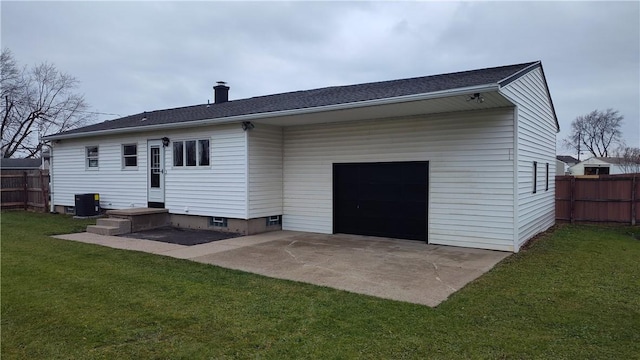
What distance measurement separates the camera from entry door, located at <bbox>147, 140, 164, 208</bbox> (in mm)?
11844

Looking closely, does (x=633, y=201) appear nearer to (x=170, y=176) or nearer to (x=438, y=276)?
(x=438, y=276)

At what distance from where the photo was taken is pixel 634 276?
19.3ft

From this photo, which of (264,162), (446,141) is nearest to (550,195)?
(446,141)

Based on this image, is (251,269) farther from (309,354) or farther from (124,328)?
(309,354)

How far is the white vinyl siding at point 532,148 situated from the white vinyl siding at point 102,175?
1036 centimetres

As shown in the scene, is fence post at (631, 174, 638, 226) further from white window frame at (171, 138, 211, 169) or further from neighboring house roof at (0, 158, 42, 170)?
neighboring house roof at (0, 158, 42, 170)

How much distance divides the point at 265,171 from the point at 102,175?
21.9 feet

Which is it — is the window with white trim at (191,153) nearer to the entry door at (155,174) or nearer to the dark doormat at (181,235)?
the entry door at (155,174)

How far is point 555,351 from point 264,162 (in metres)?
8.20

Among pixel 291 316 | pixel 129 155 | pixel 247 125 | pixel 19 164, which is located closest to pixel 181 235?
pixel 247 125

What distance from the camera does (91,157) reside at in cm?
1395

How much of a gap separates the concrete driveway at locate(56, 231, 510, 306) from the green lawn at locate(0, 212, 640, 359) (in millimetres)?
367

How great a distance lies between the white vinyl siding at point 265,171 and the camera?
10.2 meters

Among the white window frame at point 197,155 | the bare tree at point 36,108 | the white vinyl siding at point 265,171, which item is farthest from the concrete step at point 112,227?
the bare tree at point 36,108
